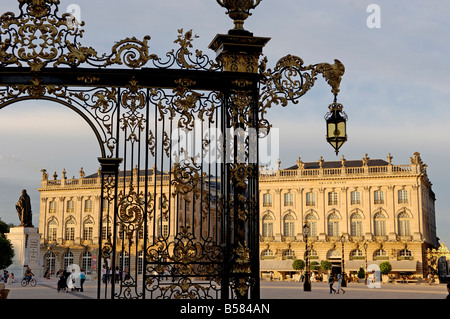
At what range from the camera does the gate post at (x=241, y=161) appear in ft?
26.7

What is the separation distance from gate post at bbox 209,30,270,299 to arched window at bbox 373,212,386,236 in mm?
56399

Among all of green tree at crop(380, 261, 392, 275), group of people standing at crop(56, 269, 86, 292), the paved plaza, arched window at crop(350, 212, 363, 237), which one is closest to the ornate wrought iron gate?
the paved plaza

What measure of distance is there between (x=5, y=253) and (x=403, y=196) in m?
40.2

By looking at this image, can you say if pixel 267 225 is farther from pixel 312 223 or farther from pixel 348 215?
pixel 348 215

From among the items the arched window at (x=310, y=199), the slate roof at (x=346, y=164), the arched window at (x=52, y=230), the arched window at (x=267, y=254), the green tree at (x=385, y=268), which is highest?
the slate roof at (x=346, y=164)

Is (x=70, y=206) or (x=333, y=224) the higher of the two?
(x=70, y=206)

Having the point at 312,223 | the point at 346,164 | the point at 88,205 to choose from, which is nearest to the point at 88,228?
the point at 88,205

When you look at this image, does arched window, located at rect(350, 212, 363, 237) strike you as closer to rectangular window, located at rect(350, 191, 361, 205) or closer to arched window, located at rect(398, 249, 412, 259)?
rectangular window, located at rect(350, 191, 361, 205)

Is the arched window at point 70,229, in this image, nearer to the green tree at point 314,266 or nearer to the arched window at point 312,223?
the arched window at point 312,223

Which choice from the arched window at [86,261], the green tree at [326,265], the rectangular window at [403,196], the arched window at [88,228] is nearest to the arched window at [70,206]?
the arched window at [88,228]

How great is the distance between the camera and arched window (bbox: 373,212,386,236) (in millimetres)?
62500

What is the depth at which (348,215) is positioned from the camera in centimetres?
6356

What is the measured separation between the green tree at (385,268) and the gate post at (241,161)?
2049 inches
